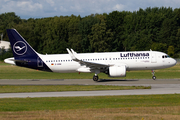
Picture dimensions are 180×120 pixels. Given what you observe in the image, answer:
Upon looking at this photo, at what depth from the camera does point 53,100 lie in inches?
770

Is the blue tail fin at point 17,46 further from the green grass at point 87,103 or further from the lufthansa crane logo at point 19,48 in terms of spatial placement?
the green grass at point 87,103

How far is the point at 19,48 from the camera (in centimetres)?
3625

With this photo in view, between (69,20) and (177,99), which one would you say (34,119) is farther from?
(69,20)

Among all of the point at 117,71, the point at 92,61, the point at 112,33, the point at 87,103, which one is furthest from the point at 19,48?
the point at 112,33

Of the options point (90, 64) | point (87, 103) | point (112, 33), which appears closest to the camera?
point (87, 103)

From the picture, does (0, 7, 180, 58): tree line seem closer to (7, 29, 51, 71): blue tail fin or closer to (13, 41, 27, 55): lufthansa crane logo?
(7, 29, 51, 71): blue tail fin

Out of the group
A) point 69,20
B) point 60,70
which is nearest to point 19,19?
point 69,20

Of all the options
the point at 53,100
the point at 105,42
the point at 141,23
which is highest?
the point at 141,23

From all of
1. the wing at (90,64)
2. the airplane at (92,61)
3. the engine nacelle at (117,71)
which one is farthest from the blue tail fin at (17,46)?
the engine nacelle at (117,71)

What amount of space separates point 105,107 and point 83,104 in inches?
72.2

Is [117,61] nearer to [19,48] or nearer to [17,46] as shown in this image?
[19,48]

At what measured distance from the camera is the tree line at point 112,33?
97188 millimetres

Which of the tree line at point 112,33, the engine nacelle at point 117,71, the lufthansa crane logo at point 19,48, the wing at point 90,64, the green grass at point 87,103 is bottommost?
the green grass at point 87,103

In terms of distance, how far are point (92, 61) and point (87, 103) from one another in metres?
17.5
